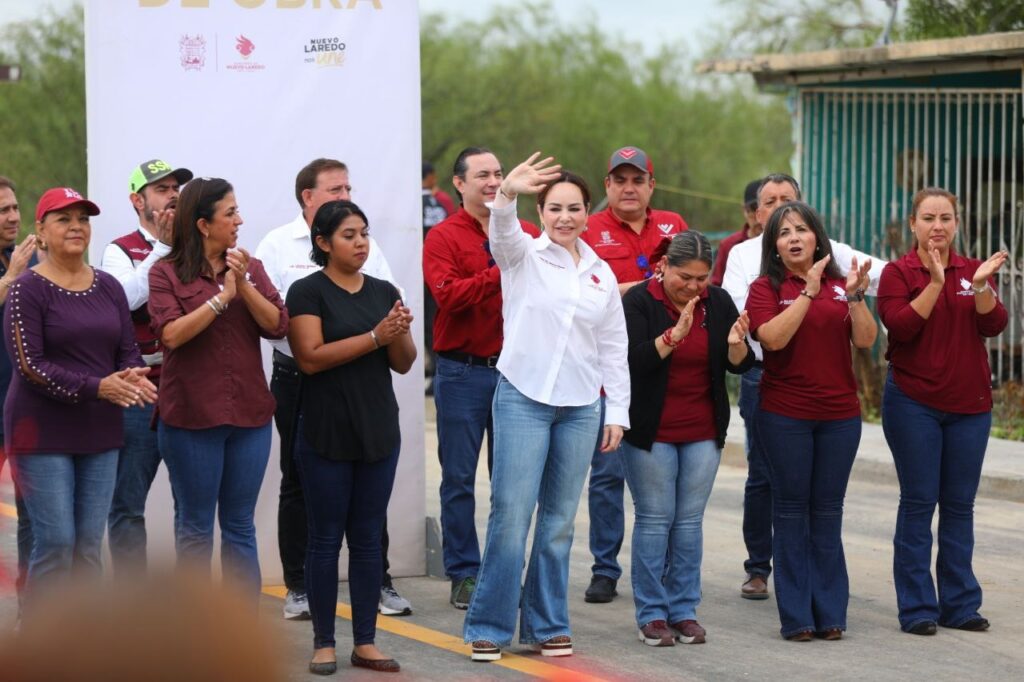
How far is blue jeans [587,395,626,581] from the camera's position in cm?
772

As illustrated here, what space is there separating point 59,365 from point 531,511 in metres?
2.08

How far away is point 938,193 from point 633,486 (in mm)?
2015

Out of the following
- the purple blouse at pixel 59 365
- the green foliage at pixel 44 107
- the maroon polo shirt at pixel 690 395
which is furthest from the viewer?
the green foliage at pixel 44 107

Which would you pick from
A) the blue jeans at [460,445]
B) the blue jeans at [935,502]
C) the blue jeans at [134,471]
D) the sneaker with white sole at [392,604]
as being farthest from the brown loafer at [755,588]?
the blue jeans at [134,471]

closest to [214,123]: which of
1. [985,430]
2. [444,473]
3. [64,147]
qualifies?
[444,473]

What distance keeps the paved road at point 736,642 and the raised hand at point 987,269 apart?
165cm

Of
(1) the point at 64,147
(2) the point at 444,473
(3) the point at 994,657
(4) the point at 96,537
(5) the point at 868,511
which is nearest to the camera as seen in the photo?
(4) the point at 96,537

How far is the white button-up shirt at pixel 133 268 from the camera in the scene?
6.61 m

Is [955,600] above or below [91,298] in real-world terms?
below

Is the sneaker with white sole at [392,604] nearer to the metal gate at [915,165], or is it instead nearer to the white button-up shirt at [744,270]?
the white button-up shirt at [744,270]

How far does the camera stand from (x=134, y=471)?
6.98 m

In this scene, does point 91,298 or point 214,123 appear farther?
point 214,123

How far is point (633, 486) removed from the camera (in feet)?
22.8

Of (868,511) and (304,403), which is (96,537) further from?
(868,511)
